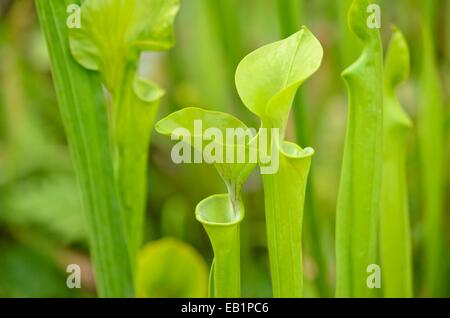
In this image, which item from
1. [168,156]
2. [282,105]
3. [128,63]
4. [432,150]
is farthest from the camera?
[168,156]

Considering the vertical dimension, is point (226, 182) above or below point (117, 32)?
below

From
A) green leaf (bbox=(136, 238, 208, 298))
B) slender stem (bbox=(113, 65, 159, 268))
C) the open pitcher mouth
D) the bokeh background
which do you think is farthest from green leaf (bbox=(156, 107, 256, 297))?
the bokeh background

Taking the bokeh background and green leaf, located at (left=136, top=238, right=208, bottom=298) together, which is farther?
the bokeh background

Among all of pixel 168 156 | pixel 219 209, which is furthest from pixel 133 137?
pixel 168 156

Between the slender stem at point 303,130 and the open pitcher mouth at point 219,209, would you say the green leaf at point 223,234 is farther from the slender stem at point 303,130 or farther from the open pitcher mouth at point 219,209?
the slender stem at point 303,130

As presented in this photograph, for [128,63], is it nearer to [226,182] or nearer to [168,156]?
[226,182]

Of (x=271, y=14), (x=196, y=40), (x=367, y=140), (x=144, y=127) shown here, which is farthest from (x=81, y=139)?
(x=271, y=14)

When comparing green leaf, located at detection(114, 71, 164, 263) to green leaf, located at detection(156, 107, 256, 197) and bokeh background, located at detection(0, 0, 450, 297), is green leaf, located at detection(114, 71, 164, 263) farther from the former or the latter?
bokeh background, located at detection(0, 0, 450, 297)

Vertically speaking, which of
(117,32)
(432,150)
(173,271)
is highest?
(117,32)
